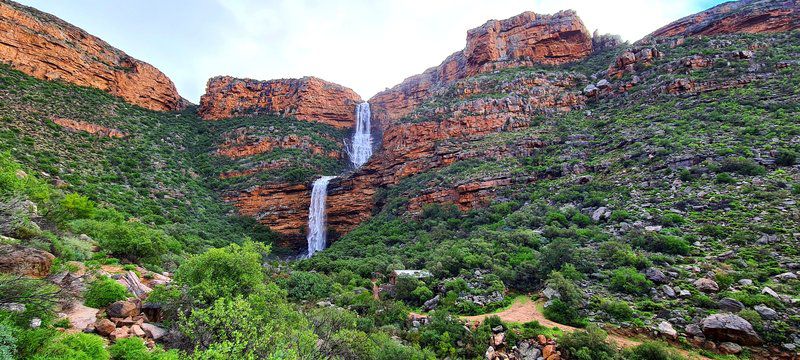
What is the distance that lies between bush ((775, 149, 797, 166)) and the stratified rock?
3182cm

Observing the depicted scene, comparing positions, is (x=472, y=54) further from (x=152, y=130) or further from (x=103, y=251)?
(x=103, y=251)

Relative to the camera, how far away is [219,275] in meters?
10.9

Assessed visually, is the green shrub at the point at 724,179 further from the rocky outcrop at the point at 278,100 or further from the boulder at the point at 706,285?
the rocky outcrop at the point at 278,100

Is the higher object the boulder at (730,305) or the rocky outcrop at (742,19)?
the rocky outcrop at (742,19)

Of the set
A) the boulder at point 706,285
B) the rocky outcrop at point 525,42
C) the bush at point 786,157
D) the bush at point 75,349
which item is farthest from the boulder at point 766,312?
the rocky outcrop at point 525,42

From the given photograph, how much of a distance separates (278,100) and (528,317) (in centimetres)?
5756

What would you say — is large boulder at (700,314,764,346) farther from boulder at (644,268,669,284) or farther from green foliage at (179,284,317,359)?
green foliage at (179,284,317,359)

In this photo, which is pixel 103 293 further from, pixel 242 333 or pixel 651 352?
pixel 651 352

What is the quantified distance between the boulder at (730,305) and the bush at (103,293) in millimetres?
18247

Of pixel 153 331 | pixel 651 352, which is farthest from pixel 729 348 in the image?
pixel 153 331

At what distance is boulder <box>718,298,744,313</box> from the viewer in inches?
414

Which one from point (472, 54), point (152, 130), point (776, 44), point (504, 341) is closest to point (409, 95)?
point (472, 54)

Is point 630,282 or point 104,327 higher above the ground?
point 104,327

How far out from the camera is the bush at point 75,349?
525cm
